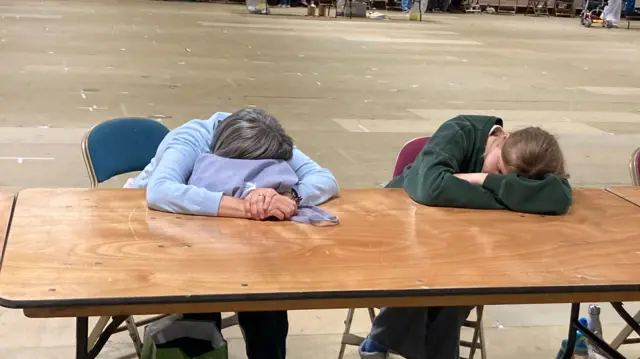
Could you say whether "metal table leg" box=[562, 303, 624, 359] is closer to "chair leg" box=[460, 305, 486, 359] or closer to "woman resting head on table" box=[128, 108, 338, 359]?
"chair leg" box=[460, 305, 486, 359]

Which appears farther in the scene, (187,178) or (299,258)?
(187,178)

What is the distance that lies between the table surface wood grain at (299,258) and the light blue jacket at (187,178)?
0.04 m

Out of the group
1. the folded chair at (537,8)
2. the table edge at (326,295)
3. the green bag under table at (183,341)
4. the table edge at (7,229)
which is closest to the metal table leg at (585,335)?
the table edge at (326,295)

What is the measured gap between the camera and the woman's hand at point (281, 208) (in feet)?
7.20

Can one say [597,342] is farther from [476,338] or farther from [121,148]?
[121,148]

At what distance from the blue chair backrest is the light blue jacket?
25 cm

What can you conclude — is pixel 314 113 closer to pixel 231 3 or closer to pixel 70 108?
pixel 70 108

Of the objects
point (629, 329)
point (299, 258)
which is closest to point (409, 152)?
point (629, 329)

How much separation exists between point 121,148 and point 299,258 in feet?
4.21

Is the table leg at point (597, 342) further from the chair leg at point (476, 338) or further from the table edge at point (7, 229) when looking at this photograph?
the table edge at point (7, 229)

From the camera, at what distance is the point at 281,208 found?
2.21 meters

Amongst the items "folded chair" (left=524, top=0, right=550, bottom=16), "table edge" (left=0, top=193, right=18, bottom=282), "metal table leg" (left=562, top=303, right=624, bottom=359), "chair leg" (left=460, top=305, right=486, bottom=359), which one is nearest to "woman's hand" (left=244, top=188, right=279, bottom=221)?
"table edge" (left=0, top=193, right=18, bottom=282)

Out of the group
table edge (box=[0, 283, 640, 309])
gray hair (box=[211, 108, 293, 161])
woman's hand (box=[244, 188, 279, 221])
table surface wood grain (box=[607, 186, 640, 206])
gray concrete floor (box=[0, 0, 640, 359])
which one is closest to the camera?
table edge (box=[0, 283, 640, 309])

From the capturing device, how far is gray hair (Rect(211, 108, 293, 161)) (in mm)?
2387
